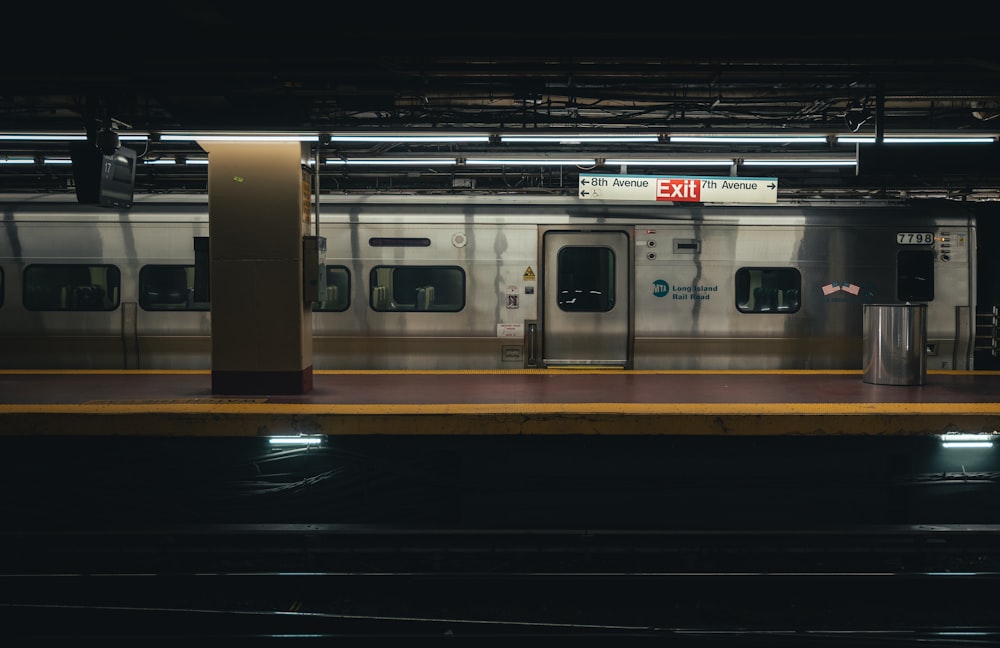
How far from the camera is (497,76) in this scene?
693 centimetres

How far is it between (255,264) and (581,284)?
4.04 meters

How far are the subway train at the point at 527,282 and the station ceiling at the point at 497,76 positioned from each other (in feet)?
3.29

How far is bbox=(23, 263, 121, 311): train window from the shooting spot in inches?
357

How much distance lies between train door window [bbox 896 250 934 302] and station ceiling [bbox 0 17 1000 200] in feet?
5.08

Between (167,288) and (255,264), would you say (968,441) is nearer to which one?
(255,264)

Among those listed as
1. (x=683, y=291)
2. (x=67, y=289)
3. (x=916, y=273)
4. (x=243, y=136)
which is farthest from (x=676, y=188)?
(x=67, y=289)

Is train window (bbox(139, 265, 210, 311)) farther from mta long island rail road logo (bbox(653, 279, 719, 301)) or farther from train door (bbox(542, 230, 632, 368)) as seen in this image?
mta long island rail road logo (bbox(653, 279, 719, 301))

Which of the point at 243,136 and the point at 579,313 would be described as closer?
the point at 243,136

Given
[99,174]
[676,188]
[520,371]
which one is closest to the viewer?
[99,174]

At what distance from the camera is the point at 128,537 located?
5898 millimetres

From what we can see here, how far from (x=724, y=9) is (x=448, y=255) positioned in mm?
4774

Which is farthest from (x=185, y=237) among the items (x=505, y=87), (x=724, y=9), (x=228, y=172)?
(x=724, y=9)

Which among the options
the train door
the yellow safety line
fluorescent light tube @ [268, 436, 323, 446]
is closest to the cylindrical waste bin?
the yellow safety line

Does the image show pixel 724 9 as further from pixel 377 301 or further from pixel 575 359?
pixel 377 301
